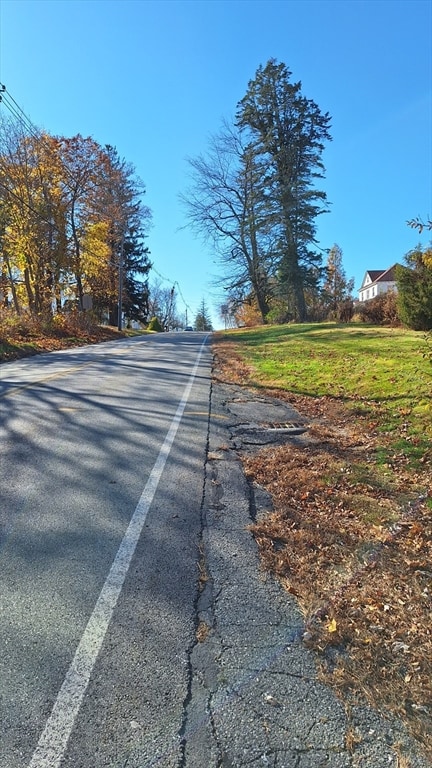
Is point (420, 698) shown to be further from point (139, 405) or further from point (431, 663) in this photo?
point (139, 405)

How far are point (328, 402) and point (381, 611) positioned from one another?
18.9ft

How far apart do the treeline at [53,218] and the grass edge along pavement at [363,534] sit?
72.2 feet

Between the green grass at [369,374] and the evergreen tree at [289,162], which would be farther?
the evergreen tree at [289,162]

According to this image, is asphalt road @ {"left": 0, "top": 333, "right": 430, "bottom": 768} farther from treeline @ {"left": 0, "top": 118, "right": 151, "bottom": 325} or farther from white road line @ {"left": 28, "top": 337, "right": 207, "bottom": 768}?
treeline @ {"left": 0, "top": 118, "right": 151, "bottom": 325}

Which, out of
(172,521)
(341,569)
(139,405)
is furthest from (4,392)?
(341,569)

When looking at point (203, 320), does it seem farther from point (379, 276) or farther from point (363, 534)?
point (363, 534)

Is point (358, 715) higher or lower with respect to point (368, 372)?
lower

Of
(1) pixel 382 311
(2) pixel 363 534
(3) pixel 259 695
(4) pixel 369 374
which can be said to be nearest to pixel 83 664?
(3) pixel 259 695

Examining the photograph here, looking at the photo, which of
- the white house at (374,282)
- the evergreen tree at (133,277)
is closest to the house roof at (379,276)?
the white house at (374,282)

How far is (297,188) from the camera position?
96.8ft

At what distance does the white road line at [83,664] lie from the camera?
1.80 metres

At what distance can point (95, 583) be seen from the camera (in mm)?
2875

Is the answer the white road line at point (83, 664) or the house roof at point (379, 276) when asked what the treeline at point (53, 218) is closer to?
the white road line at point (83, 664)

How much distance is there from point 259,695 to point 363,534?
1.80 metres
